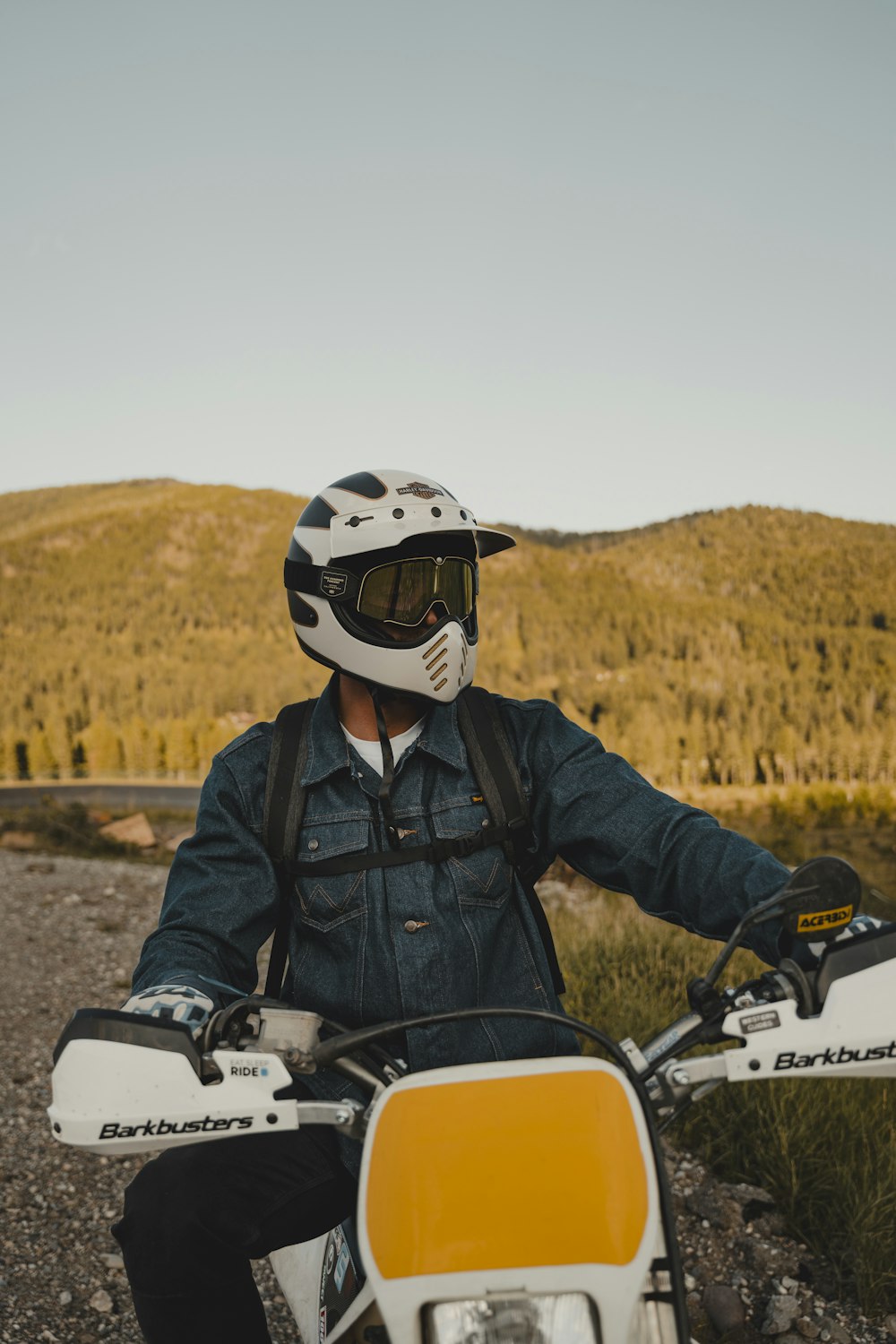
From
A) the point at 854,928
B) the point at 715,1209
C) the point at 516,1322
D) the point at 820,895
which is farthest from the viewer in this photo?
the point at 715,1209

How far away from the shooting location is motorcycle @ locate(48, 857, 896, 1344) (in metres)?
1.15

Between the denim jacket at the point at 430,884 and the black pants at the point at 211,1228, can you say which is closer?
the black pants at the point at 211,1228

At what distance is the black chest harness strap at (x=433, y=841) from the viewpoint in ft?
7.38

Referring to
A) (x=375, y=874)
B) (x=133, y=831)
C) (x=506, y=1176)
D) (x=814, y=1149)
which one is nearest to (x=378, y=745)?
(x=375, y=874)

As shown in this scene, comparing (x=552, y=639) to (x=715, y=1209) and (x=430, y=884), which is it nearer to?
(x=715, y=1209)

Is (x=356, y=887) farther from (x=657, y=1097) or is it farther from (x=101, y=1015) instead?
(x=657, y=1097)

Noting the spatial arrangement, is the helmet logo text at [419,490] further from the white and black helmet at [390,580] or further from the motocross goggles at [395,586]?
the motocross goggles at [395,586]

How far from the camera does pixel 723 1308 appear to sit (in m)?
3.01

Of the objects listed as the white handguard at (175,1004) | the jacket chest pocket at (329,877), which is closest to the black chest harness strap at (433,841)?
the jacket chest pocket at (329,877)

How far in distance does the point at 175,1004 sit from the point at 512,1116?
2.48 feet

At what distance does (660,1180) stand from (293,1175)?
0.95 metres

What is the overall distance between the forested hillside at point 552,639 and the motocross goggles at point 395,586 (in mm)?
23021

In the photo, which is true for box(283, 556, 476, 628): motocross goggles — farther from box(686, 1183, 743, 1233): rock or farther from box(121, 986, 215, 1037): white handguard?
box(686, 1183, 743, 1233): rock

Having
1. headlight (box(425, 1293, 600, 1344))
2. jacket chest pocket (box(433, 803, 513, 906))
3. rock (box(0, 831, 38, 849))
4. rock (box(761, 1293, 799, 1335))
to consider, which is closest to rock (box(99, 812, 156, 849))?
rock (box(0, 831, 38, 849))
